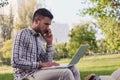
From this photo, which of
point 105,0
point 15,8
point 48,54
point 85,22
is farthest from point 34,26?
point 85,22

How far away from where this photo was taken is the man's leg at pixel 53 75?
5.07 metres

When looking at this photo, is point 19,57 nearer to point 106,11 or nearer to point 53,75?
point 53,75

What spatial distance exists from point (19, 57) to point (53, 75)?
530 millimetres

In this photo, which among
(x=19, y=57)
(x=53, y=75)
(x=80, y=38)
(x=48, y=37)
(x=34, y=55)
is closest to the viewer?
(x=53, y=75)

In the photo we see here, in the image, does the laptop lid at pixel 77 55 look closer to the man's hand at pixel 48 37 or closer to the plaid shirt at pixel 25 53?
the plaid shirt at pixel 25 53

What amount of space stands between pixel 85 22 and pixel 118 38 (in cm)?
3220

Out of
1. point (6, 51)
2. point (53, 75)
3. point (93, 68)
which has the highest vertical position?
point (53, 75)

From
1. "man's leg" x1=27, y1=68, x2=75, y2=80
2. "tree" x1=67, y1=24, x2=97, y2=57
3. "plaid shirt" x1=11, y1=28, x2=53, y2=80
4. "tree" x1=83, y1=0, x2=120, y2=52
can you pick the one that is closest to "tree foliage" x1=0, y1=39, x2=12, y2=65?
"tree" x1=67, y1=24, x2=97, y2=57

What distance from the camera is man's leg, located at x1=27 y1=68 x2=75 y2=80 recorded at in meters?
5.07

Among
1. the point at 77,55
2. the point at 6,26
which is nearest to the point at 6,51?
the point at 6,26

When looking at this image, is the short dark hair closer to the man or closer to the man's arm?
the man

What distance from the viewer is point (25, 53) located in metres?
5.41

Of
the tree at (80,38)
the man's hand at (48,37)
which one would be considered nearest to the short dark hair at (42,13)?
the man's hand at (48,37)

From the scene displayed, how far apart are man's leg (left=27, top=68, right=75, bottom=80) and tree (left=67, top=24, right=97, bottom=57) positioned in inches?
2386
